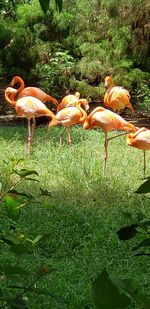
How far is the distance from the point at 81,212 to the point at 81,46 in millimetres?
5155

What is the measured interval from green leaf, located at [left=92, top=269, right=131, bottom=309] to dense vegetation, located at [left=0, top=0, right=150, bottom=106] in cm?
705

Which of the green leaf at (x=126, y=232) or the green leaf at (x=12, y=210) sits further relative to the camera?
the green leaf at (x=12, y=210)

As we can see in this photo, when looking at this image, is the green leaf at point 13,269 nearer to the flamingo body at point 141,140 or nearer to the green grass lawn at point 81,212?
the green grass lawn at point 81,212

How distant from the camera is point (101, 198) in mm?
3645

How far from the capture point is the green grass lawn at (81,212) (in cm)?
239

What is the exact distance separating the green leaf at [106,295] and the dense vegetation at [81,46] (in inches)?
278

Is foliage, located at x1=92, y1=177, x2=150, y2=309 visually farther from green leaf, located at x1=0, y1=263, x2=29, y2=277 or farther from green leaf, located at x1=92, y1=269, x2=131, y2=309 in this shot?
green leaf, located at x1=0, y1=263, x2=29, y2=277

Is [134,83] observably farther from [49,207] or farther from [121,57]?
[49,207]

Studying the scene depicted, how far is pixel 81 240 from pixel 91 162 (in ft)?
5.02

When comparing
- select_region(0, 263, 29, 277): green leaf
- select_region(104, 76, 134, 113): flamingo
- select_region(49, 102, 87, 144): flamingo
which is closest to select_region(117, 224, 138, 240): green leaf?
select_region(0, 263, 29, 277): green leaf

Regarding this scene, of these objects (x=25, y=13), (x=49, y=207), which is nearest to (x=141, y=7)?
(x=25, y=13)

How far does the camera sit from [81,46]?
8.02 m

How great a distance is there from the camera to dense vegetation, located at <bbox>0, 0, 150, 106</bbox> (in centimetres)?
767

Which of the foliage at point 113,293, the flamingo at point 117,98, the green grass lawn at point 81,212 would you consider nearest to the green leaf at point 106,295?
the foliage at point 113,293
